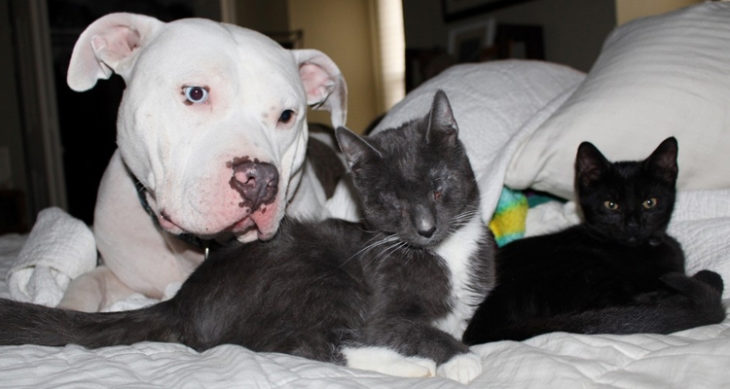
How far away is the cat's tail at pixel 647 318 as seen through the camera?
4.23 ft

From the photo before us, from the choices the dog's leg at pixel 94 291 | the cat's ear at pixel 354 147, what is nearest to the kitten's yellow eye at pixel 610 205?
the cat's ear at pixel 354 147

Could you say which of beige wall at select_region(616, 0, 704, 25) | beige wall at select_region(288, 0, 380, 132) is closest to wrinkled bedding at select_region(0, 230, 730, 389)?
beige wall at select_region(616, 0, 704, 25)

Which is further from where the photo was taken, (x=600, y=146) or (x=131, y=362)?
(x=600, y=146)

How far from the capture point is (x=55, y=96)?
21.2 feet

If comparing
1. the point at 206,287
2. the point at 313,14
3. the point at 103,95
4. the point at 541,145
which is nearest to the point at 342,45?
the point at 313,14

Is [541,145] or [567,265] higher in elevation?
[541,145]

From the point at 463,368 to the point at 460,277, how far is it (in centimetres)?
42

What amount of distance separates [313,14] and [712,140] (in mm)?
6642

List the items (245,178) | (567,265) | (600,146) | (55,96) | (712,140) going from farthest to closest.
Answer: (55,96)
(600,146)
(712,140)
(567,265)
(245,178)

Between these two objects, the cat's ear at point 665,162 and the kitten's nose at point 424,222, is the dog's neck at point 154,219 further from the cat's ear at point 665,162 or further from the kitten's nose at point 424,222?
the cat's ear at point 665,162

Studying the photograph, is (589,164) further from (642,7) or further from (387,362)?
(642,7)

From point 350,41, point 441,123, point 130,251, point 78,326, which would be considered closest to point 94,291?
point 130,251

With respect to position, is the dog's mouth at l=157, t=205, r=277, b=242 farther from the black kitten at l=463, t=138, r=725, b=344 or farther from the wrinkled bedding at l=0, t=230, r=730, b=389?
the black kitten at l=463, t=138, r=725, b=344

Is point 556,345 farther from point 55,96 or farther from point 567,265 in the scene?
point 55,96
